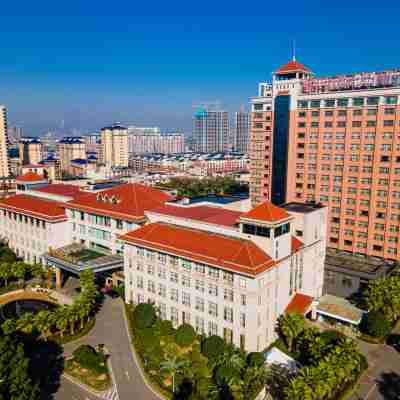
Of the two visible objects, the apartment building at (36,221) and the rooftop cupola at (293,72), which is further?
the rooftop cupola at (293,72)

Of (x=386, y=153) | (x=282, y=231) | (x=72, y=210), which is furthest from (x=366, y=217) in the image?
(x=72, y=210)

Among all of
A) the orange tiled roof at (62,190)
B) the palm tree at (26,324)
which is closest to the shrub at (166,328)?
the palm tree at (26,324)

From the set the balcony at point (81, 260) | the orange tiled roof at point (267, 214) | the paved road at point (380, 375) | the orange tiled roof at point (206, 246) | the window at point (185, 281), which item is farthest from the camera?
the balcony at point (81, 260)

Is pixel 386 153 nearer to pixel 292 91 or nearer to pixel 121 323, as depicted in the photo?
pixel 292 91

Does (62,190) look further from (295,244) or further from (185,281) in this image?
(295,244)

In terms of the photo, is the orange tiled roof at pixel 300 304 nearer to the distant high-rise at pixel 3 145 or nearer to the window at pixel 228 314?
the window at pixel 228 314

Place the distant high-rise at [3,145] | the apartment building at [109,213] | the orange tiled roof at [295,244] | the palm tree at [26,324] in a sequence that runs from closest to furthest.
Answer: the palm tree at [26,324]
the orange tiled roof at [295,244]
the apartment building at [109,213]
the distant high-rise at [3,145]

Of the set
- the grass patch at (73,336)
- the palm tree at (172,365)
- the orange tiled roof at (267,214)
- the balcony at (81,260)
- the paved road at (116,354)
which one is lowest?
the paved road at (116,354)

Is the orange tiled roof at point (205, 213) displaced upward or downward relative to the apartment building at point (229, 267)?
upward
